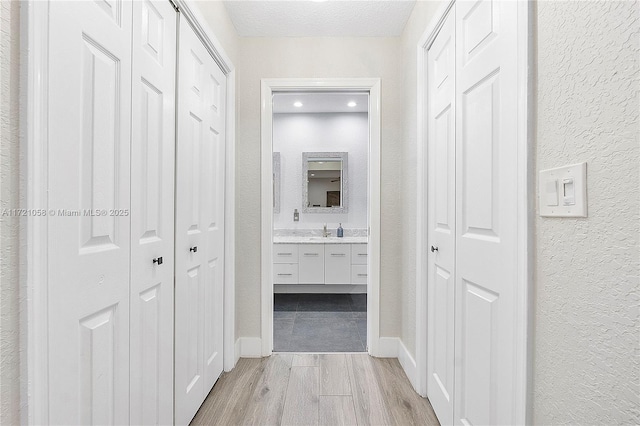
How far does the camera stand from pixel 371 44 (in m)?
2.46

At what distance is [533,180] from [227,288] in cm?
188

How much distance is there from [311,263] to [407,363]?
1.92 meters

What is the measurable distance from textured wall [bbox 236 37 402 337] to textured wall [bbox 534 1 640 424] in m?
1.54

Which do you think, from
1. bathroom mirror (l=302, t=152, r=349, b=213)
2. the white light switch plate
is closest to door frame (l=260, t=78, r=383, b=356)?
the white light switch plate

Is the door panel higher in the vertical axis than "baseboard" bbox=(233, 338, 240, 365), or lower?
higher

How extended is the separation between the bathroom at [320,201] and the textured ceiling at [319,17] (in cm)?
142

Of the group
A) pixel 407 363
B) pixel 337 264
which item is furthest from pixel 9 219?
pixel 337 264

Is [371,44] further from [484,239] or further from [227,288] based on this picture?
[227,288]

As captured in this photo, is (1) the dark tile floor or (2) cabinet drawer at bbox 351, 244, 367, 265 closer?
(1) the dark tile floor

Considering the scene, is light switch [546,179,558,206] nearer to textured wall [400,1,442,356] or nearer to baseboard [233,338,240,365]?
textured wall [400,1,442,356]

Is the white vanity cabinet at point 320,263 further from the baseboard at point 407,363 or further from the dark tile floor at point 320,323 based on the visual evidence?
the baseboard at point 407,363

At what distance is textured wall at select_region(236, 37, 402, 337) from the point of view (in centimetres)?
244

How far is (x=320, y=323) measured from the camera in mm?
3205

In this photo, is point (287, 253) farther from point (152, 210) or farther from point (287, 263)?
point (152, 210)
